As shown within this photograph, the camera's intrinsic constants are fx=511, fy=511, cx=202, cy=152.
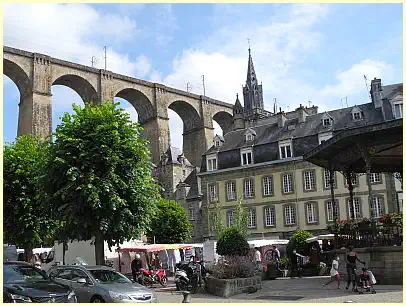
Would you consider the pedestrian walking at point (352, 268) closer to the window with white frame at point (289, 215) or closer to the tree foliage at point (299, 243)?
the tree foliage at point (299, 243)

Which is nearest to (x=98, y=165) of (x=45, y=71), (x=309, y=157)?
(x=309, y=157)

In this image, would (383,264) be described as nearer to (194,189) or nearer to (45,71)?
(194,189)

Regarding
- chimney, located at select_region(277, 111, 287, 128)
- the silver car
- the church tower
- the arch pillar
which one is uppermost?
the church tower

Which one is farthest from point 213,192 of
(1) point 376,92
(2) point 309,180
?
(1) point 376,92

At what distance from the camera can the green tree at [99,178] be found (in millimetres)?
17375

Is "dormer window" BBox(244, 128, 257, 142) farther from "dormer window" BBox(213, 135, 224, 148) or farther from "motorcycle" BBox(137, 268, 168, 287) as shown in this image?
"motorcycle" BBox(137, 268, 168, 287)

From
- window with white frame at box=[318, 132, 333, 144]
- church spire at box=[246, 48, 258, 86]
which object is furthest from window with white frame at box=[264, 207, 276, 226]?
church spire at box=[246, 48, 258, 86]

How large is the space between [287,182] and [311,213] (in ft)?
7.88

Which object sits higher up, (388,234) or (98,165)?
(98,165)

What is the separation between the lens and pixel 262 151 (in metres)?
33.4

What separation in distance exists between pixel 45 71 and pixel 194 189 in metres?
17.3

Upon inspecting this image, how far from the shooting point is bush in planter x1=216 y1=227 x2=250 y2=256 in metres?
20.8

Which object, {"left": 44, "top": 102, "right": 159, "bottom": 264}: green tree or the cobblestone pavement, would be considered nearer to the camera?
the cobblestone pavement

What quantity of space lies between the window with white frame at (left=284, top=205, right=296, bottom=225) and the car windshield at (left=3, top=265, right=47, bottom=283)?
873 inches
